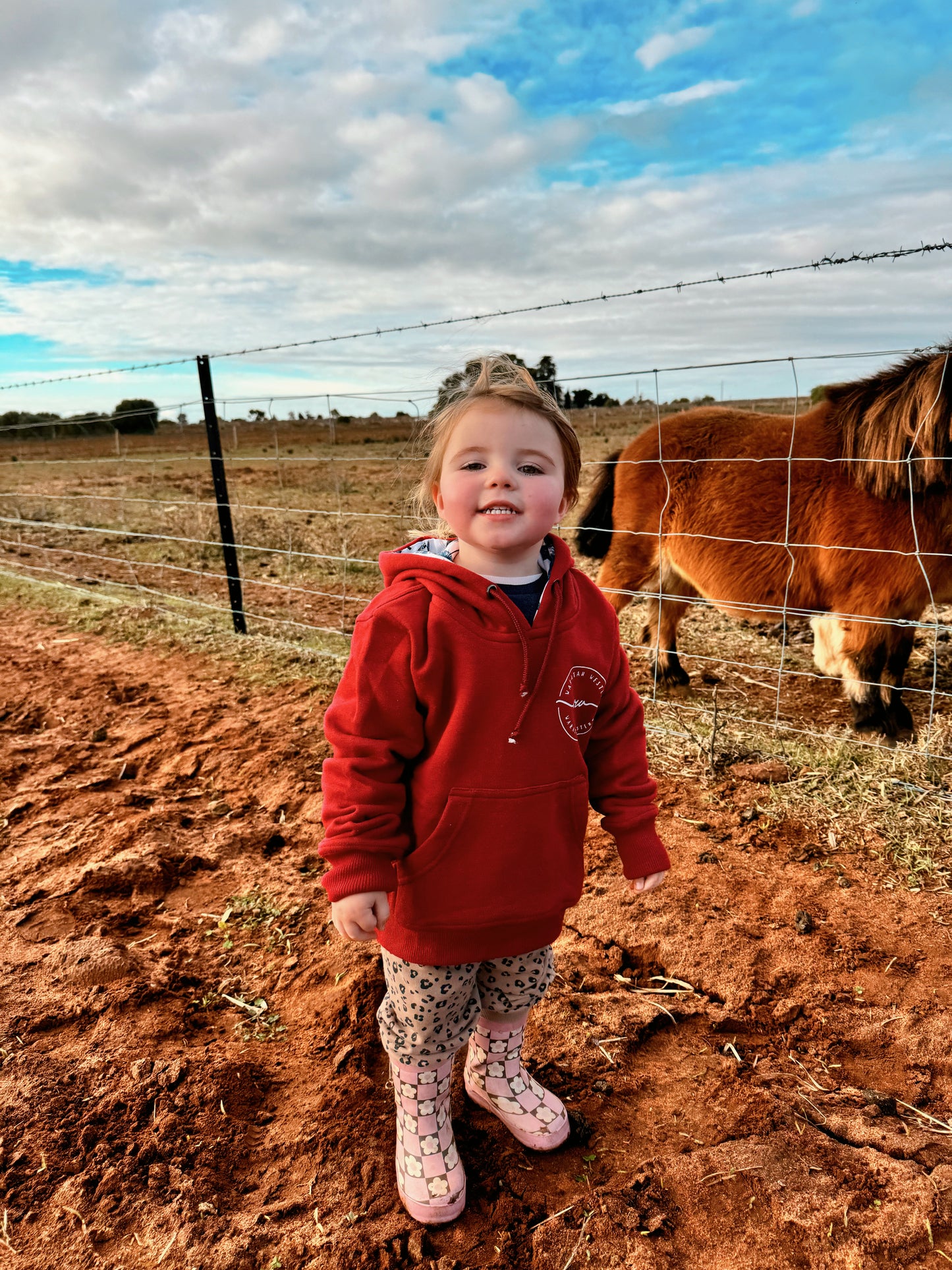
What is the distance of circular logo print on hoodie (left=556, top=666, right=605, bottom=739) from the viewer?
144 centimetres

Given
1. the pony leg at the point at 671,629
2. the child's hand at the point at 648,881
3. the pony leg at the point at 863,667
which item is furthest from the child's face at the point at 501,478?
the pony leg at the point at 671,629

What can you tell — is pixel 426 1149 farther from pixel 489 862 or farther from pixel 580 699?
pixel 580 699

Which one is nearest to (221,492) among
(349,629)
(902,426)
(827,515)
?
(349,629)

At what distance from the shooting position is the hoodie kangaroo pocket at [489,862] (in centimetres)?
136

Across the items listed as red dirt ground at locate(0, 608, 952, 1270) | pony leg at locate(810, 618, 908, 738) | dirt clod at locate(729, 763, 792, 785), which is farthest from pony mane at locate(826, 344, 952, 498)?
red dirt ground at locate(0, 608, 952, 1270)

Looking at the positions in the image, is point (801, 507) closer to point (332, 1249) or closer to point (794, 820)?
point (794, 820)

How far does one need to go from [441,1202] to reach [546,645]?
3.71 feet

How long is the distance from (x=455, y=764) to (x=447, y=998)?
1.67ft

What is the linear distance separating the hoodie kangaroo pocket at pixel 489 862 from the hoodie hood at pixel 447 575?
321 mm

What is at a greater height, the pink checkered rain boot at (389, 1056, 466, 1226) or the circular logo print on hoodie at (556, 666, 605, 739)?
the circular logo print on hoodie at (556, 666, 605, 739)

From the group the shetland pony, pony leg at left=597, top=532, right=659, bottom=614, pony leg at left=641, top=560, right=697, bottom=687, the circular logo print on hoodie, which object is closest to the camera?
the circular logo print on hoodie

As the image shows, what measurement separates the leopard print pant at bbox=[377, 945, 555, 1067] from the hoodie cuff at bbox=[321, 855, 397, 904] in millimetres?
257

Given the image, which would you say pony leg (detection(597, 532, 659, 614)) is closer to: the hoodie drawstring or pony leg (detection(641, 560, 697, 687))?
pony leg (detection(641, 560, 697, 687))

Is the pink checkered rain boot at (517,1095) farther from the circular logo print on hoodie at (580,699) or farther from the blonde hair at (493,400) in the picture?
the blonde hair at (493,400)
